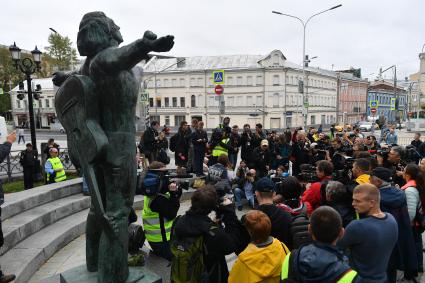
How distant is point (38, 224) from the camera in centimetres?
557

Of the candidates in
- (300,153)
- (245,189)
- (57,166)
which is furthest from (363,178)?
(57,166)

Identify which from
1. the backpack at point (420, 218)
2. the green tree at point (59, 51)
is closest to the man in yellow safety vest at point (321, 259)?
the backpack at point (420, 218)

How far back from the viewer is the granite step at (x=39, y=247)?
14.2 feet

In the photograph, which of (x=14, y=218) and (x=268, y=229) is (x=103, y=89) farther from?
(x=14, y=218)

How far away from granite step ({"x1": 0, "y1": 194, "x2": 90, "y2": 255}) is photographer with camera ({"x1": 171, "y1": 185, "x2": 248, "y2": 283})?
284cm

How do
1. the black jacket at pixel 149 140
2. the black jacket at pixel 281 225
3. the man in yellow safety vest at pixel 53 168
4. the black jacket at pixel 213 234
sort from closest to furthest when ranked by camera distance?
the black jacket at pixel 213 234
the black jacket at pixel 281 225
the man in yellow safety vest at pixel 53 168
the black jacket at pixel 149 140

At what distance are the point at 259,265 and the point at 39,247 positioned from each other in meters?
3.58

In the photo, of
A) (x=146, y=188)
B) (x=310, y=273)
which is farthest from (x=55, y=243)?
(x=310, y=273)

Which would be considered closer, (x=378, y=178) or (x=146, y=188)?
(x=378, y=178)

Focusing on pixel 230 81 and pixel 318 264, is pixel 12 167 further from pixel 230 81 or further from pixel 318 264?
pixel 230 81

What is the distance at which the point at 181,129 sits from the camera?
30.9ft

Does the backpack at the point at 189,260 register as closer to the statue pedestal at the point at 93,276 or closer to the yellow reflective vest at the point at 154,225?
the statue pedestal at the point at 93,276

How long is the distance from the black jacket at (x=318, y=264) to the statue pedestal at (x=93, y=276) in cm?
160

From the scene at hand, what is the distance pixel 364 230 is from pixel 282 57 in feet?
175
